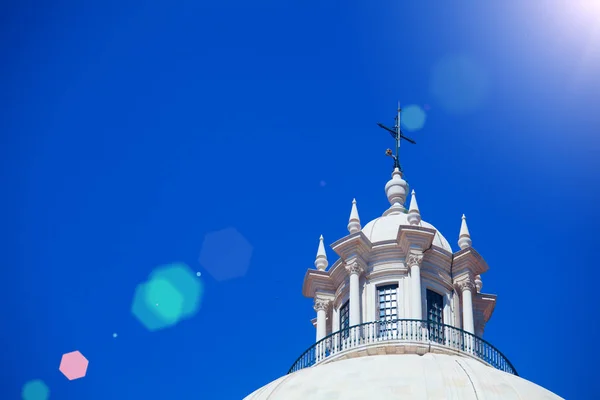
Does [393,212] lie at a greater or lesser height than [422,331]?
greater

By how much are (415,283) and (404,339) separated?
120 inches

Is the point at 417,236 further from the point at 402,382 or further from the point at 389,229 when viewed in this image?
the point at 402,382

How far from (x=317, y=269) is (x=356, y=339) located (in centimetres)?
569

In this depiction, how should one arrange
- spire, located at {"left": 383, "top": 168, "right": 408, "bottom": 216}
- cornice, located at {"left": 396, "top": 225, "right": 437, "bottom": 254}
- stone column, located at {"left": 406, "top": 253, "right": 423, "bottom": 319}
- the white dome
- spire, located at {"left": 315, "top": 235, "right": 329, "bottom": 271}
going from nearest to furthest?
stone column, located at {"left": 406, "top": 253, "right": 423, "bottom": 319}, cornice, located at {"left": 396, "top": 225, "right": 437, "bottom": 254}, the white dome, spire, located at {"left": 315, "top": 235, "right": 329, "bottom": 271}, spire, located at {"left": 383, "top": 168, "right": 408, "bottom": 216}

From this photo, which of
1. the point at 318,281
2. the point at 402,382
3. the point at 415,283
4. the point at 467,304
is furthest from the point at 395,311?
the point at 402,382

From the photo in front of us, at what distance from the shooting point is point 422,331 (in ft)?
149

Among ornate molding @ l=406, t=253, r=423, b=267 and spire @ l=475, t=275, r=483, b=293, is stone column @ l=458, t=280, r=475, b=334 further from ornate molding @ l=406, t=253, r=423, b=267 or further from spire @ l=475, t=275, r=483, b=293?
spire @ l=475, t=275, r=483, b=293

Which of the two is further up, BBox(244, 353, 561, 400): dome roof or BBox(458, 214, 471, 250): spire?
BBox(458, 214, 471, 250): spire

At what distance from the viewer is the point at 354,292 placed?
156 ft

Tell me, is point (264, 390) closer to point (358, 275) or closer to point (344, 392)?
point (344, 392)

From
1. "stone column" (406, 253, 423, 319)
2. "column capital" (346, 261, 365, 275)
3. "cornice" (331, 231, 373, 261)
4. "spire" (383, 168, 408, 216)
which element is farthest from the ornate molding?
"spire" (383, 168, 408, 216)

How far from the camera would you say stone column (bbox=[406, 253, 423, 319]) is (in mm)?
46531

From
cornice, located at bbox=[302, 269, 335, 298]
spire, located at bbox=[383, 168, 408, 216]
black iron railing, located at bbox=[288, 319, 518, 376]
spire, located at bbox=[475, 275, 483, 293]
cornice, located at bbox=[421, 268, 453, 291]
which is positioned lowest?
black iron railing, located at bbox=[288, 319, 518, 376]

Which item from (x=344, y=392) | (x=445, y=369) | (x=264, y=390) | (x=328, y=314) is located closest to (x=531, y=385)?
(x=445, y=369)
